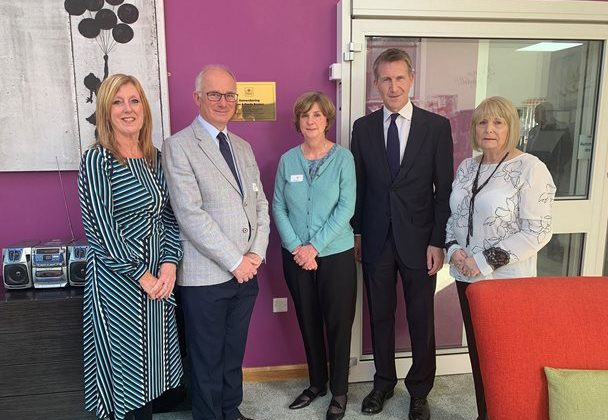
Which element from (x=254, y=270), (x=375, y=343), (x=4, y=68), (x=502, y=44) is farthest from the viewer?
(x=502, y=44)

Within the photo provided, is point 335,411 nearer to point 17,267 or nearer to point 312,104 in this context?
point 312,104

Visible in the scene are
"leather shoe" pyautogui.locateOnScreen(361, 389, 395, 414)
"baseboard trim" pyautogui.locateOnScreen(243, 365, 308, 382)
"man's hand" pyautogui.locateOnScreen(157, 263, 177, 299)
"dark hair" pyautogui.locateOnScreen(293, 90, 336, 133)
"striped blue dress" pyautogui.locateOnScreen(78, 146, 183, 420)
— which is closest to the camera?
"striped blue dress" pyautogui.locateOnScreen(78, 146, 183, 420)

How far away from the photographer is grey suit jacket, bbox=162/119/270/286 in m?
1.78

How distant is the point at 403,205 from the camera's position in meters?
2.09

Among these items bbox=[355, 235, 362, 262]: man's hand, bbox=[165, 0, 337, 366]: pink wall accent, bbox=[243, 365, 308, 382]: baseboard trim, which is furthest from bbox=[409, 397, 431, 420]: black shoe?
bbox=[165, 0, 337, 366]: pink wall accent

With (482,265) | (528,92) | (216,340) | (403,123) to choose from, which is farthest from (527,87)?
(216,340)

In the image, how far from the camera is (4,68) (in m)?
2.15

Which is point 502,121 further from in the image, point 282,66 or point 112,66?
point 112,66

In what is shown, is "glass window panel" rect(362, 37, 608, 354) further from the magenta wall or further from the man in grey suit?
the man in grey suit

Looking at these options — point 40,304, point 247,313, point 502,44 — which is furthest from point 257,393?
point 502,44

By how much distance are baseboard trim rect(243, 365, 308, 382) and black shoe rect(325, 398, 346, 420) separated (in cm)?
44

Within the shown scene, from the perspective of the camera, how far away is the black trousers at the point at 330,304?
6.98ft

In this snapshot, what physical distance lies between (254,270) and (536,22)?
212cm

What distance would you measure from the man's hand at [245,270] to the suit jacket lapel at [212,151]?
0.33 m
